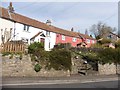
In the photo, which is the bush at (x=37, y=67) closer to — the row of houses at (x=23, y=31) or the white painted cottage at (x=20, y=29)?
the row of houses at (x=23, y=31)

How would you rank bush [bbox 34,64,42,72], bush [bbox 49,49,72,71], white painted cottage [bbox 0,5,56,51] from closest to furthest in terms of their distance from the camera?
bush [bbox 34,64,42,72], bush [bbox 49,49,72,71], white painted cottage [bbox 0,5,56,51]

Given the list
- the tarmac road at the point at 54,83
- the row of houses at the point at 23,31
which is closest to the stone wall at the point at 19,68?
the tarmac road at the point at 54,83

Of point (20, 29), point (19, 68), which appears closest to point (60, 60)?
point (19, 68)

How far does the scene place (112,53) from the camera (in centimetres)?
2878

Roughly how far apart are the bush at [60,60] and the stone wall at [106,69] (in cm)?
467

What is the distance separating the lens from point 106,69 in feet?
90.1

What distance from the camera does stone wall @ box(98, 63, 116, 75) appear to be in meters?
27.0

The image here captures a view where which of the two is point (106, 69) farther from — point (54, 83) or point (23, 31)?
point (23, 31)

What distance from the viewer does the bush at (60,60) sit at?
23391 millimetres

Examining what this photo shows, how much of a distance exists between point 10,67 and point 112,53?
12364 millimetres

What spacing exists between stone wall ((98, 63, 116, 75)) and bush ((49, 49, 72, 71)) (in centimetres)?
467

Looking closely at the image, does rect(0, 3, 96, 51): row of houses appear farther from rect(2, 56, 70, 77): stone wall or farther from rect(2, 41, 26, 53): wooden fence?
rect(2, 56, 70, 77): stone wall

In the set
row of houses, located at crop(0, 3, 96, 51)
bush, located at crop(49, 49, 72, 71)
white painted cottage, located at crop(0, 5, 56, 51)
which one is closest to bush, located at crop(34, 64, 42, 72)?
bush, located at crop(49, 49, 72, 71)

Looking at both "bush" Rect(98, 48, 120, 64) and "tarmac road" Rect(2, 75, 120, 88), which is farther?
"bush" Rect(98, 48, 120, 64)
